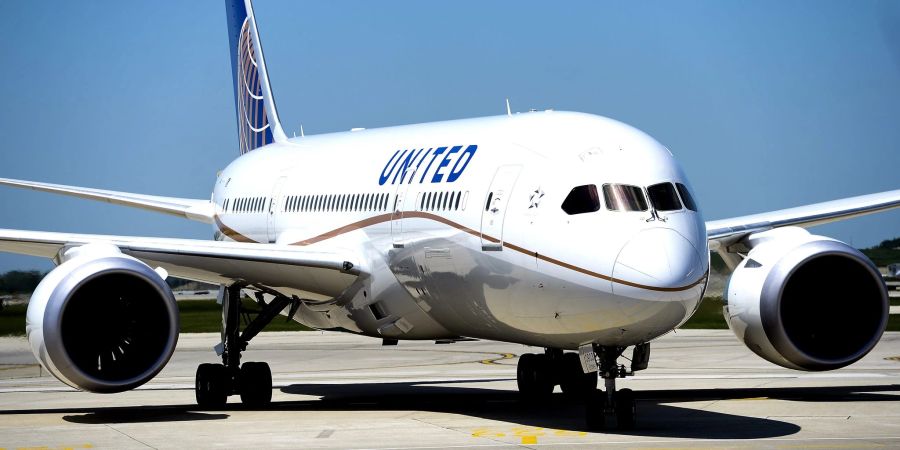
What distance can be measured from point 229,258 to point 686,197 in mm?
6777

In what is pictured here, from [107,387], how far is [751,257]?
26.3 feet

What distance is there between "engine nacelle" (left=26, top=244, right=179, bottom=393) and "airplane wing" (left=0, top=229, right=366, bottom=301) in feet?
1.90

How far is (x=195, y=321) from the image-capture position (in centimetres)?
5234

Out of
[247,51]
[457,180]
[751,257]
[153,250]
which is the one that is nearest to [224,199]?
[247,51]

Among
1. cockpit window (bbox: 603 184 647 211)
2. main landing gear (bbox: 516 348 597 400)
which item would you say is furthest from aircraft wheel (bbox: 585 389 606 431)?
main landing gear (bbox: 516 348 597 400)

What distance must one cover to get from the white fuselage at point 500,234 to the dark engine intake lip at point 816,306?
80.8 inches

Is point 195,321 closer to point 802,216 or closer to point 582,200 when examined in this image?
point 802,216

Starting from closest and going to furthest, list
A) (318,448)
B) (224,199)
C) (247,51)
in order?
1. (318,448)
2. (224,199)
3. (247,51)

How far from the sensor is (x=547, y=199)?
16672 millimetres

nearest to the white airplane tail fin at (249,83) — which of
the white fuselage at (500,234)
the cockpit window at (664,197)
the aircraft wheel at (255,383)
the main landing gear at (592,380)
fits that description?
the white fuselage at (500,234)

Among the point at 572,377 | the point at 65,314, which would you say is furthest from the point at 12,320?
the point at 65,314

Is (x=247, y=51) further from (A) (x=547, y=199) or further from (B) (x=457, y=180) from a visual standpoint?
(A) (x=547, y=199)

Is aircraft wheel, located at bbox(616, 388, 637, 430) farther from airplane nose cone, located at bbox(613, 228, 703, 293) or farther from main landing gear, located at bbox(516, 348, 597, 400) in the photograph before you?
main landing gear, located at bbox(516, 348, 597, 400)

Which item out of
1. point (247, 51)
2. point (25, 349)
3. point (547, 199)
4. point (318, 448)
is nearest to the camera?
point (318, 448)
